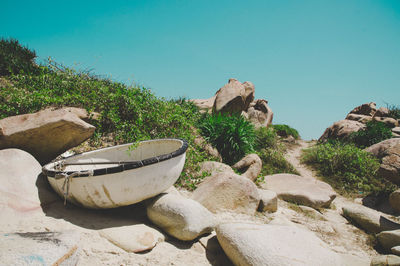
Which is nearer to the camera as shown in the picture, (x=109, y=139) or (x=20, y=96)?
(x=20, y=96)

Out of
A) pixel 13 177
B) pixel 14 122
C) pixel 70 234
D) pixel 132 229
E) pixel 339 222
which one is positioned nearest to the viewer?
pixel 70 234

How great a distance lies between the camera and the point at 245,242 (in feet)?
7.40

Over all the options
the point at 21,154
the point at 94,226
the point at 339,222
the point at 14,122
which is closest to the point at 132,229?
the point at 94,226

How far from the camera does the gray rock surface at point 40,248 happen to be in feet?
4.62

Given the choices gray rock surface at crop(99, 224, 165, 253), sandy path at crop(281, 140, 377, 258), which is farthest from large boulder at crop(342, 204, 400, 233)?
gray rock surface at crop(99, 224, 165, 253)

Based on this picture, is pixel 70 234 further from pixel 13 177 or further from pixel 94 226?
pixel 13 177

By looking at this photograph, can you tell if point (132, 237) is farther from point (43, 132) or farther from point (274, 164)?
point (274, 164)

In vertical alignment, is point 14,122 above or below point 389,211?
above

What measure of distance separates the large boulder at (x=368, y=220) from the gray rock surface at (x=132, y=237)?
3.46 m

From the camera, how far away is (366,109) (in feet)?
53.9

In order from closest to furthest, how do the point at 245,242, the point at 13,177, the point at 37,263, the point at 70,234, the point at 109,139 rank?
the point at 37,263
the point at 70,234
the point at 245,242
the point at 13,177
the point at 109,139

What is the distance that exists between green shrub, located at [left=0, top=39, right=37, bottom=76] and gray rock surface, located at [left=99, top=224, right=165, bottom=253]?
555 centimetres

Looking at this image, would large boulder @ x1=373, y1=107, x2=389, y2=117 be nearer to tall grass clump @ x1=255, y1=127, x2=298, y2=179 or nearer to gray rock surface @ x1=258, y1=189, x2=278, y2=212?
tall grass clump @ x1=255, y1=127, x2=298, y2=179

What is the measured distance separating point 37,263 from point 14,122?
96.1 inches
